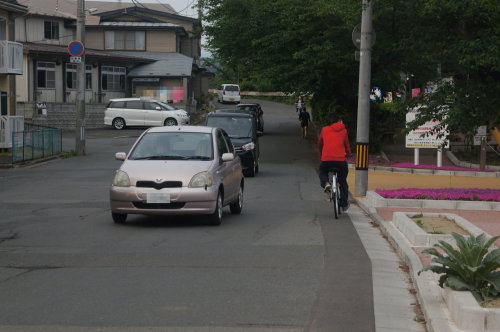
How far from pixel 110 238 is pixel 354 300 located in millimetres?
5136

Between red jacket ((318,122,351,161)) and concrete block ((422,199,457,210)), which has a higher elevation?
red jacket ((318,122,351,161))

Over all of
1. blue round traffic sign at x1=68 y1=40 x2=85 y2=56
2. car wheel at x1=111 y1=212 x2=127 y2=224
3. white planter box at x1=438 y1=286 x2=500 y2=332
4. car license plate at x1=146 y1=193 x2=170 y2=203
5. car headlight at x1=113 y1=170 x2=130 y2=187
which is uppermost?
blue round traffic sign at x1=68 y1=40 x2=85 y2=56

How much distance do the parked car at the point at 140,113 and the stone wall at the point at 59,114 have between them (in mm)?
2562

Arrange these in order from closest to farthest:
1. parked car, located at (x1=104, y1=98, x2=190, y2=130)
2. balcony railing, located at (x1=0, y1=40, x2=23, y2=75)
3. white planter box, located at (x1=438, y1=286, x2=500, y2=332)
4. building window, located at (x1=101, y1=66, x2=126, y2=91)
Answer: white planter box, located at (x1=438, y1=286, x2=500, y2=332) < balcony railing, located at (x1=0, y1=40, x2=23, y2=75) < parked car, located at (x1=104, y1=98, x2=190, y2=130) < building window, located at (x1=101, y1=66, x2=126, y2=91)

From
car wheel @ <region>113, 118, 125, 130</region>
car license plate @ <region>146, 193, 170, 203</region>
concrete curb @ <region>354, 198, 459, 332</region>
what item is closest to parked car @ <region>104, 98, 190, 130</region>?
car wheel @ <region>113, 118, 125, 130</region>

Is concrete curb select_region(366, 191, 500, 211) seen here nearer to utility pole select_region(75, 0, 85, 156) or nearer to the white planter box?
the white planter box

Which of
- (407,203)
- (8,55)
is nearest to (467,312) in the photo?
(407,203)

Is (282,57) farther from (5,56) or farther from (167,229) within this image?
(167,229)

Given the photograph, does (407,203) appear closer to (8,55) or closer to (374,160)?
(374,160)

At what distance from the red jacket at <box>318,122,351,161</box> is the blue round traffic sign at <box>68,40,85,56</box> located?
1836cm

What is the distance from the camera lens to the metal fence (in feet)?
90.5

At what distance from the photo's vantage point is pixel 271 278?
28.8 ft

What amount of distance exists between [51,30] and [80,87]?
1056 inches

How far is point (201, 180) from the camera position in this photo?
506 inches
